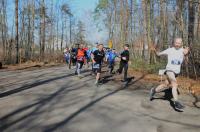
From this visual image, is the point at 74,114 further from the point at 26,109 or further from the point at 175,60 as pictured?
the point at 175,60

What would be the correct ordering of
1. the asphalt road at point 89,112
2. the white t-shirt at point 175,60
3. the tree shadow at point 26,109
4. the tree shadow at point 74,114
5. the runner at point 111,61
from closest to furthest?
the tree shadow at point 74,114 → the asphalt road at point 89,112 → the tree shadow at point 26,109 → the white t-shirt at point 175,60 → the runner at point 111,61

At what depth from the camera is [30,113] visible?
10734 mm

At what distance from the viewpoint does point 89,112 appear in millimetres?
11133

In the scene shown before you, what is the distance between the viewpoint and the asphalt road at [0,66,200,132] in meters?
9.27

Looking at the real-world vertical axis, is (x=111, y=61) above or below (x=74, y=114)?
above

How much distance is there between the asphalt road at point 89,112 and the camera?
9273 mm

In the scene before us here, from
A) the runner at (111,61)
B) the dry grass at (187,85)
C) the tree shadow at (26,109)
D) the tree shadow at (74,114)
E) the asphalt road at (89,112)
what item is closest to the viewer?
the tree shadow at (74,114)

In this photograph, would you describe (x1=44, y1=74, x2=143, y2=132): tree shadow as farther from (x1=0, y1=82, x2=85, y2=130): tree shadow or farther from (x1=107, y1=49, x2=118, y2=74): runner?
(x1=107, y1=49, x2=118, y2=74): runner

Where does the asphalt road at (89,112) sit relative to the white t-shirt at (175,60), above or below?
below

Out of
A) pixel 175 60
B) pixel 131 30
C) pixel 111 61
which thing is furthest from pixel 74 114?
pixel 131 30

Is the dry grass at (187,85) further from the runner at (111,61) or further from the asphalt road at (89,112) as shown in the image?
the runner at (111,61)

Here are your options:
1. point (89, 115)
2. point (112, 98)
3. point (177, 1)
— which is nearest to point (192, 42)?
point (177, 1)

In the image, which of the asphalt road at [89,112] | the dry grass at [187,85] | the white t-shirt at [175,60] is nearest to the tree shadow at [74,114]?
the asphalt road at [89,112]

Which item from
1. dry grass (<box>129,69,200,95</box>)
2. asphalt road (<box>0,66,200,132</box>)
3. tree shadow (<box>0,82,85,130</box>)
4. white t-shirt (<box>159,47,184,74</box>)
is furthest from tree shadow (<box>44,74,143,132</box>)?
dry grass (<box>129,69,200,95</box>)
